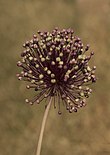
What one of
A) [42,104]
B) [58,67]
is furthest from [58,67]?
[42,104]

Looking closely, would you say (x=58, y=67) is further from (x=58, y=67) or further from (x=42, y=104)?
(x=42, y=104)

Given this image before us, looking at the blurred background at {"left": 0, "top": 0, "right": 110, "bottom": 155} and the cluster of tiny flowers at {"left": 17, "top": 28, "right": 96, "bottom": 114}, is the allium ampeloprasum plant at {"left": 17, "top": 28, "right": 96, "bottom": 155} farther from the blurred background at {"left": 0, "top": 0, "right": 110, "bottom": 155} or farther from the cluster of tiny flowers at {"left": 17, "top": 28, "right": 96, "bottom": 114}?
the blurred background at {"left": 0, "top": 0, "right": 110, "bottom": 155}

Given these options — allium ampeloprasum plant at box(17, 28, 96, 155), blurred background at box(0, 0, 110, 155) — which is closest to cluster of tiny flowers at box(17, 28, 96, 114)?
allium ampeloprasum plant at box(17, 28, 96, 155)

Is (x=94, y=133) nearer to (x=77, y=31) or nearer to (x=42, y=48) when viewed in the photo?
(x=77, y=31)

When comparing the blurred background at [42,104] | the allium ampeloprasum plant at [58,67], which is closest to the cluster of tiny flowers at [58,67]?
the allium ampeloprasum plant at [58,67]

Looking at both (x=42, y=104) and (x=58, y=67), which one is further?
(x=42, y=104)
